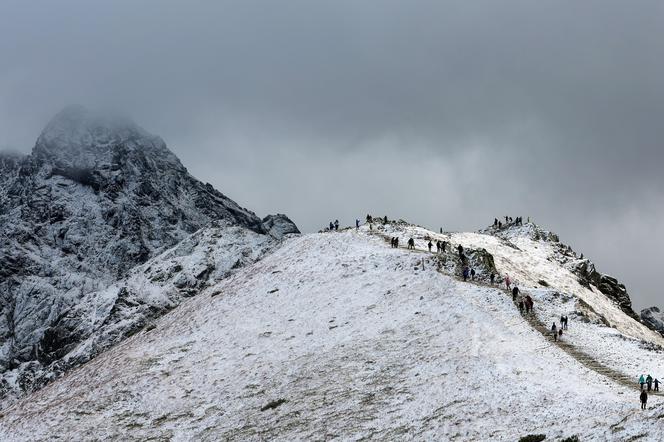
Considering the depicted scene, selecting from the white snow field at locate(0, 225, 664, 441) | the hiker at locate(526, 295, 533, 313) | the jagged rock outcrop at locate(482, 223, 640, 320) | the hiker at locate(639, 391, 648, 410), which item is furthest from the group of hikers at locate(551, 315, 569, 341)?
the jagged rock outcrop at locate(482, 223, 640, 320)

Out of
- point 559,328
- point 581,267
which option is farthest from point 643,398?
point 581,267

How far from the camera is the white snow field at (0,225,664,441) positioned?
125 feet

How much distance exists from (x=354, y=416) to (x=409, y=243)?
39310mm

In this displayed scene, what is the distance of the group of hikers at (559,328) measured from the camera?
52.2m

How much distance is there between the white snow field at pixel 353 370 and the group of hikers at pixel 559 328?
94 cm

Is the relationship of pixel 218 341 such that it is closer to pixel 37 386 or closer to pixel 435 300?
pixel 435 300

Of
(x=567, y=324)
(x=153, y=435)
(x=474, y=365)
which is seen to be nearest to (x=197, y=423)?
(x=153, y=435)

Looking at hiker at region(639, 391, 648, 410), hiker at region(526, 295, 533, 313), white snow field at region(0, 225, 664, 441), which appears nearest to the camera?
hiker at region(639, 391, 648, 410)

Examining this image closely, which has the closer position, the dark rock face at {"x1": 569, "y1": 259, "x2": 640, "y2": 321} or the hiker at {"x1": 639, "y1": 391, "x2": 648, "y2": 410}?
the hiker at {"x1": 639, "y1": 391, "x2": 648, "y2": 410}

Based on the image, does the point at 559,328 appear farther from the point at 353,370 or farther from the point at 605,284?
the point at 605,284

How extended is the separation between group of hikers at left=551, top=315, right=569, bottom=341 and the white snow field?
94cm

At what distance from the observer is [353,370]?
163ft

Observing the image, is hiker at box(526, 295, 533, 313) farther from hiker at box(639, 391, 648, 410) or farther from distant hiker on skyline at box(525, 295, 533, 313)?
hiker at box(639, 391, 648, 410)

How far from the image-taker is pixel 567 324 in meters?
56.1
